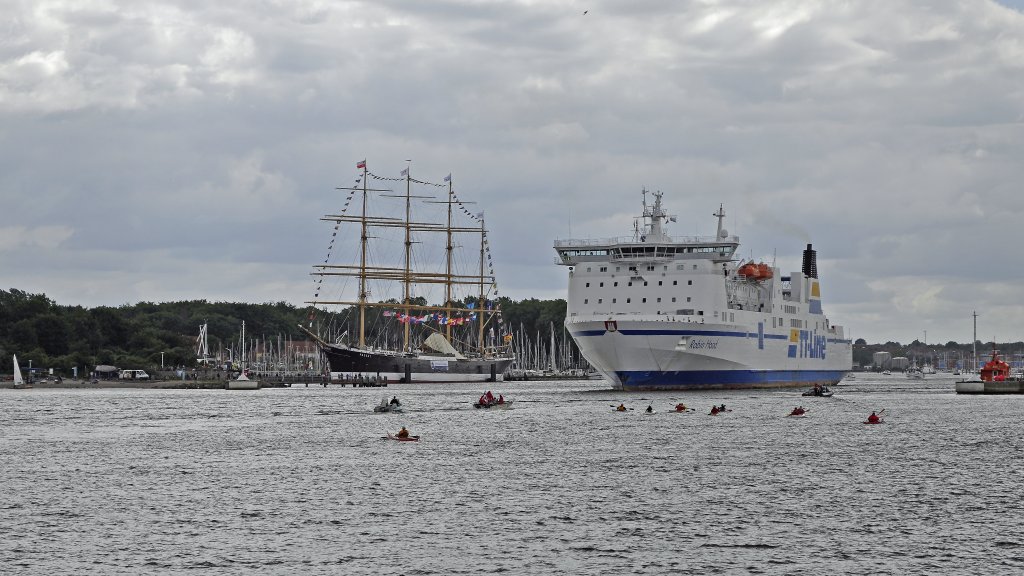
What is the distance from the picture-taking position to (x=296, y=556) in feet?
108

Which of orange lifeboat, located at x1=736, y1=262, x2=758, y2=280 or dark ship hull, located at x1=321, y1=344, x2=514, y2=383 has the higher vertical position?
orange lifeboat, located at x1=736, y1=262, x2=758, y2=280

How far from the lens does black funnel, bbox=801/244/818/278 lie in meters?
147

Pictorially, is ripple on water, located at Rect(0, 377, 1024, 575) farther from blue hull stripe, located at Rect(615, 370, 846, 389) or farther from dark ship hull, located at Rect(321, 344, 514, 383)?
dark ship hull, located at Rect(321, 344, 514, 383)

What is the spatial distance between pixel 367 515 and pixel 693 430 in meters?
36.3

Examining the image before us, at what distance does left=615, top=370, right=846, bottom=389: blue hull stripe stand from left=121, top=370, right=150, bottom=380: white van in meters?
93.3

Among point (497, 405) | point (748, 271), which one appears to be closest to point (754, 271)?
point (748, 271)

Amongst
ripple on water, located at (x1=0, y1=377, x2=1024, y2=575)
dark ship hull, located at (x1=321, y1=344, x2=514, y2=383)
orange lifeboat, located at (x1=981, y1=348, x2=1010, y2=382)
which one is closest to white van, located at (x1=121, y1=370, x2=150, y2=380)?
dark ship hull, located at (x1=321, y1=344, x2=514, y2=383)

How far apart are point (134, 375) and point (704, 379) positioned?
9901cm

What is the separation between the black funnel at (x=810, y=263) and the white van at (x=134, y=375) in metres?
94.4

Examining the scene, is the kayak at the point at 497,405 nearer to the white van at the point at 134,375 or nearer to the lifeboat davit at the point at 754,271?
the lifeboat davit at the point at 754,271

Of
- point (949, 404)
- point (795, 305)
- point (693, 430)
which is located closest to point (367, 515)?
point (693, 430)

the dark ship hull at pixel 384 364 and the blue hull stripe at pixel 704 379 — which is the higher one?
the dark ship hull at pixel 384 364

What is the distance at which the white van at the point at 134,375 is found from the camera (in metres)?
184

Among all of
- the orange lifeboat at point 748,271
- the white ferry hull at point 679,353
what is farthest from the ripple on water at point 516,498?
the orange lifeboat at point 748,271
